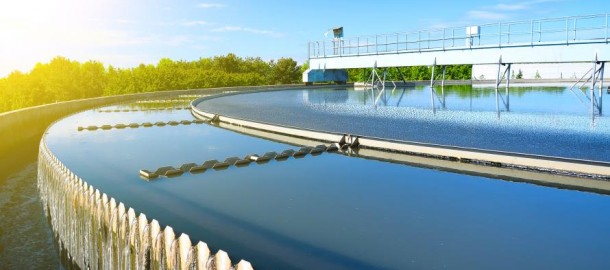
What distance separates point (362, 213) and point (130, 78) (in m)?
75.2

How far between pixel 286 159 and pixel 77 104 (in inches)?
916

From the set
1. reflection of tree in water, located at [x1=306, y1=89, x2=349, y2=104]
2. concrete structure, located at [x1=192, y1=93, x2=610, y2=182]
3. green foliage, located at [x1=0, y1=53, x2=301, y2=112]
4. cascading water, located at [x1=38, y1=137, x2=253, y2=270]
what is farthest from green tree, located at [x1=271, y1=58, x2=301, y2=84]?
cascading water, located at [x1=38, y1=137, x2=253, y2=270]

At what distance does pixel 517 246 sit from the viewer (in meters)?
6.55

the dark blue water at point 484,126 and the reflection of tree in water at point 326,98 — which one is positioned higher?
the reflection of tree in water at point 326,98

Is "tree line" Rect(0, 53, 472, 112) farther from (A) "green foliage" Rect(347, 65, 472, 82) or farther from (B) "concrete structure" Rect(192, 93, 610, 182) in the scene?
(B) "concrete structure" Rect(192, 93, 610, 182)

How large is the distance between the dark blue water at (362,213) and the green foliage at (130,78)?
56413mm

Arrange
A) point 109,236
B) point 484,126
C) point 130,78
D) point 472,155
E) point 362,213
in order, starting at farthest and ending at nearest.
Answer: point 130,78 < point 484,126 < point 472,155 < point 362,213 < point 109,236

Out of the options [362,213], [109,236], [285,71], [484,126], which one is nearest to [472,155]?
[362,213]

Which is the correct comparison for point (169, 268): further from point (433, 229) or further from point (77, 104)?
point (77, 104)

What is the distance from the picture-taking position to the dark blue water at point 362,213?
20.6 ft

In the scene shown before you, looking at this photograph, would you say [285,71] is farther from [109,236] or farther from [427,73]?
[109,236]

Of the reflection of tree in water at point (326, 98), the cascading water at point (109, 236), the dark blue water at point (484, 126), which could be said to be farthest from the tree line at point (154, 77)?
the cascading water at point (109, 236)

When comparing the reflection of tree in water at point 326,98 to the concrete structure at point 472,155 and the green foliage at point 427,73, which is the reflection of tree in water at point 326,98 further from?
the green foliage at point 427,73

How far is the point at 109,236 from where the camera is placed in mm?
6648
